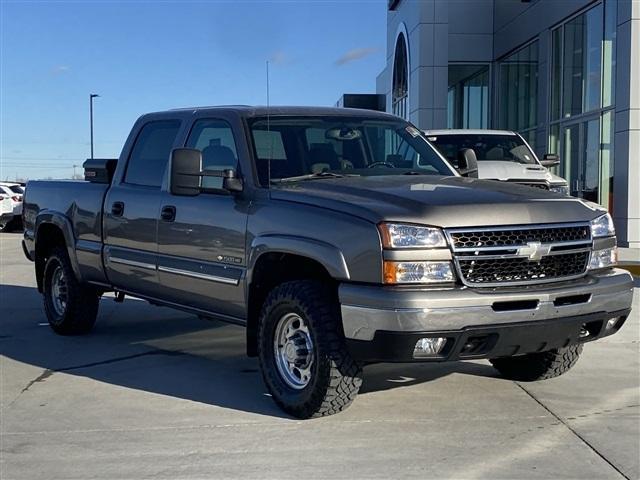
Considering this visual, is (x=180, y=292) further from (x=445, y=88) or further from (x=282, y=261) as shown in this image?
(x=445, y=88)

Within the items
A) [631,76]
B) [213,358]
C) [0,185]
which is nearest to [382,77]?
[0,185]

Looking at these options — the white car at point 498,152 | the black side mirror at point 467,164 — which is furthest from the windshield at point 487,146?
the black side mirror at point 467,164

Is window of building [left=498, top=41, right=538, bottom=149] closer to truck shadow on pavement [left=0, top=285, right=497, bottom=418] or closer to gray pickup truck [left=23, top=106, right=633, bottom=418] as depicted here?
truck shadow on pavement [left=0, top=285, right=497, bottom=418]

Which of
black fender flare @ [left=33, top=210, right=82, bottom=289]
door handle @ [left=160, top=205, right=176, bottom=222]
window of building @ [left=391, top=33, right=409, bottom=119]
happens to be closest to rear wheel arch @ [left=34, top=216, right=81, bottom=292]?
black fender flare @ [left=33, top=210, right=82, bottom=289]

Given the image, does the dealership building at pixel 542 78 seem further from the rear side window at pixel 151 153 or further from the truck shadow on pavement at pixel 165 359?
the rear side window at pixel 151 153

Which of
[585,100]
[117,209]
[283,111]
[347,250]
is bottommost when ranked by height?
[347,250]

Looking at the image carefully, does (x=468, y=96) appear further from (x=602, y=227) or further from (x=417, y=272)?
(x=417, y=272)

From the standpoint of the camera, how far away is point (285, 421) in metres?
5.15

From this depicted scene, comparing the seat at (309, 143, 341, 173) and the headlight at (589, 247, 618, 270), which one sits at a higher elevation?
the seat at (309, 143, 341, 173)

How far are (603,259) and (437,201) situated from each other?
125 cm

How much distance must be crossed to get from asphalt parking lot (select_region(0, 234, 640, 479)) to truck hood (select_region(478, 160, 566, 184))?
14.0 feet

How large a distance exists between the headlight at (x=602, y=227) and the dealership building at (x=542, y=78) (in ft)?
36.7

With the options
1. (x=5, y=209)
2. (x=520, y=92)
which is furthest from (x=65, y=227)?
(x=5, y=209)

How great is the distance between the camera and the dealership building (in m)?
15.9
